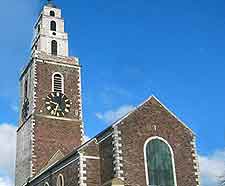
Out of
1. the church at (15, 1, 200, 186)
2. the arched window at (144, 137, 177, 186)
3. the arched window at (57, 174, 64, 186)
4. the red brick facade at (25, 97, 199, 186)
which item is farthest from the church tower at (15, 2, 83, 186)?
the arched window at (144, 137, 177, 186)

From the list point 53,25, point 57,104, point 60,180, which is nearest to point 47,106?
point 57,104

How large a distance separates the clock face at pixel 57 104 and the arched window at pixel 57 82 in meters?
0.51

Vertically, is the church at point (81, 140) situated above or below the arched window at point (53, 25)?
below

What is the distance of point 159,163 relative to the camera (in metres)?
31.2

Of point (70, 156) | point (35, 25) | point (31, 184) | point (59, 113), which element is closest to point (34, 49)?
point (35, 25)

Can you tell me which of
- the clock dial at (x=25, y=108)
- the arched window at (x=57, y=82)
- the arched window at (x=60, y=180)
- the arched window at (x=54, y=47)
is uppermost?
the arched window at (x=54, y=47)

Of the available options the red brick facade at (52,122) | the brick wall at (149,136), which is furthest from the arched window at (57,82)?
the brick wall at (149,136)

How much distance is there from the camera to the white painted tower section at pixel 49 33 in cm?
4925

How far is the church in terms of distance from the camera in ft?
100

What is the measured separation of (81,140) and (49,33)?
12.2 metres

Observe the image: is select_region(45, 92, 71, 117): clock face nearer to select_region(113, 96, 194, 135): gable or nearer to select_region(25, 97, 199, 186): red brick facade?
select_region(25, 97, 199, 186): red brick facade

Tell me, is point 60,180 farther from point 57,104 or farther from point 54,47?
point 54,47

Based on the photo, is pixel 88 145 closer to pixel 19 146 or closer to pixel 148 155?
pixel 148 155

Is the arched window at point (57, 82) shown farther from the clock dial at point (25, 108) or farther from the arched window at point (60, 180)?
→ the arched window at point (60, 180)
